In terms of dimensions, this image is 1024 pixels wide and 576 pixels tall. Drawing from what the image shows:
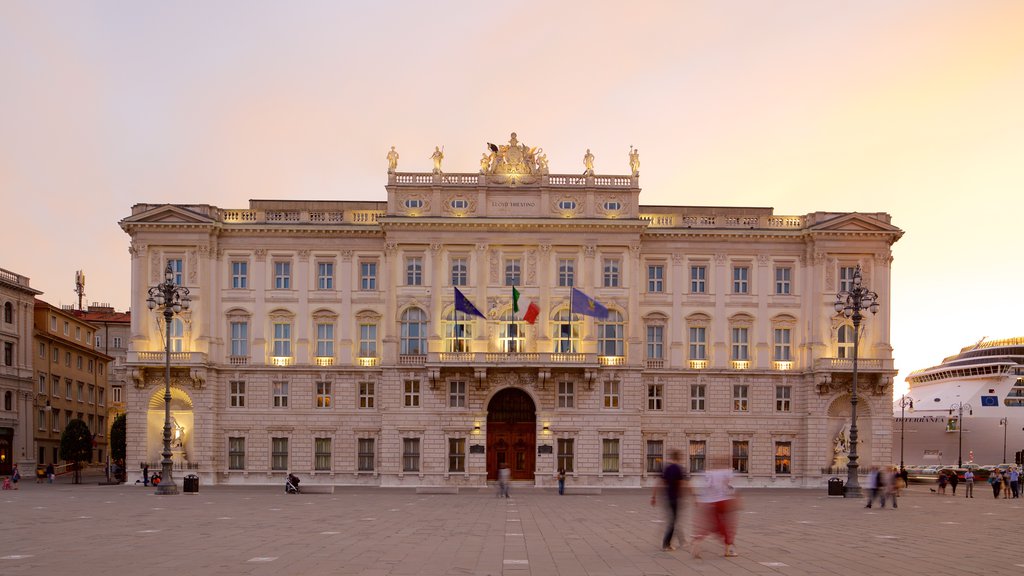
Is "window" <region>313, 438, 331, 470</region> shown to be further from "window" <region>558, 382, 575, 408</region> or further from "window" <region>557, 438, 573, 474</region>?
"window" <region>558, 382, 575, 408</region>

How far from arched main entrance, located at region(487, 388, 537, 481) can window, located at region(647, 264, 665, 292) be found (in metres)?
11.3

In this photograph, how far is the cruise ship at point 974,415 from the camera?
106688 mm

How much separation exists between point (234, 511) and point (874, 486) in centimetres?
2625

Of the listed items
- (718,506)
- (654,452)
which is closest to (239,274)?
(654,452)

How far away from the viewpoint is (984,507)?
4531cm

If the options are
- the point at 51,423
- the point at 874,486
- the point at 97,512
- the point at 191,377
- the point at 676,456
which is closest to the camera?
the point at 676,456

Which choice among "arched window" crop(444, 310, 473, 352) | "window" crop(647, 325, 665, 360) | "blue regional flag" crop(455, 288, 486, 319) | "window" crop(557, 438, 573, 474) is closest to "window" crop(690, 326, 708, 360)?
"window" crop(647, 325, 665, 360)

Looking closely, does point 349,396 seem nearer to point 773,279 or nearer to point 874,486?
point 773,279

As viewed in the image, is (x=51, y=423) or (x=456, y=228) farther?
(x=51, y=423)

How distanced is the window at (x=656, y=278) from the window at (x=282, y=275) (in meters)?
24.3

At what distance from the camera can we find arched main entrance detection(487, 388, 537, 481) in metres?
68.4

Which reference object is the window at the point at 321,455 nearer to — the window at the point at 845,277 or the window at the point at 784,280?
the window at the point at 784,280

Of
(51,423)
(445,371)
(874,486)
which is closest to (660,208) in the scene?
(445,371)

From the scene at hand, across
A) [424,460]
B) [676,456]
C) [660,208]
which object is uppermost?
[660,208]
